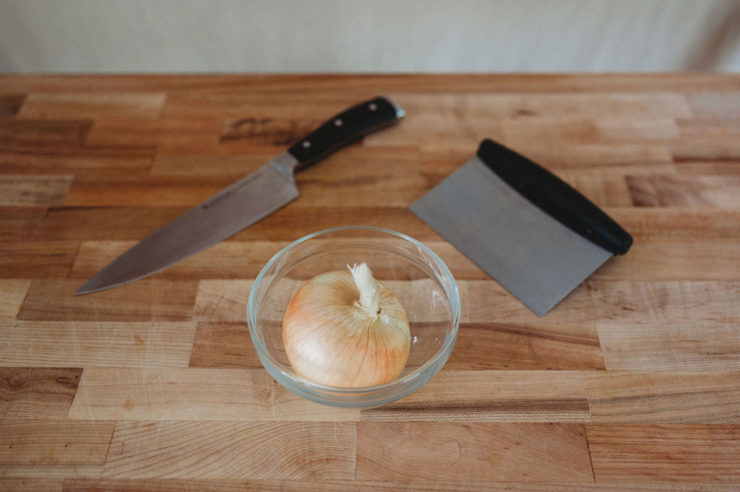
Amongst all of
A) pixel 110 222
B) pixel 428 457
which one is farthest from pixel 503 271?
pixel 110 222

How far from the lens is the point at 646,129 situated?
0.87 meters

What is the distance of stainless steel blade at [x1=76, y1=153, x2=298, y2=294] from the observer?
0.72m

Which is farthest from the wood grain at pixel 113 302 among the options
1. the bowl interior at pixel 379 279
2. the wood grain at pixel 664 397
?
the wood grain at pixel 664 397

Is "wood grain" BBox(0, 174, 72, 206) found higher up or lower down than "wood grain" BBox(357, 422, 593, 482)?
higher up

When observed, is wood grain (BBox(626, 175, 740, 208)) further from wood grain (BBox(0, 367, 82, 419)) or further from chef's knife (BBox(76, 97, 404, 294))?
wood grain (BBox(0, 367, 82, 419))

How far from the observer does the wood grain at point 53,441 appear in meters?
0.59

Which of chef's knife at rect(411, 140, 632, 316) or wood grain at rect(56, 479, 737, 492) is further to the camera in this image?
chef's knife at rect(411, 140, 632, 316)

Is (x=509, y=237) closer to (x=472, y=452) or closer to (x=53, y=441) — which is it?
(x=472, y=452)

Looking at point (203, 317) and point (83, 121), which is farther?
point (83, 121)

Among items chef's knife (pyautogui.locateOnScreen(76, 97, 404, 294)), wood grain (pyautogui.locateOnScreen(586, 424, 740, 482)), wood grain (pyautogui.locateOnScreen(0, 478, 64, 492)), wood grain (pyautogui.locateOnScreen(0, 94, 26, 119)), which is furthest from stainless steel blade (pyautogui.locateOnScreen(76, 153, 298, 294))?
wood grain (pyautogui.locateOnScreen(586, 424, 740, 482))

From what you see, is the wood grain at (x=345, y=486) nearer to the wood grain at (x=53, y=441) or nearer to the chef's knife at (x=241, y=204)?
the wood grain at (x=53, y=441)

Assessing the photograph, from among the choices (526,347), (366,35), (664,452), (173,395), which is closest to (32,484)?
(173,395)

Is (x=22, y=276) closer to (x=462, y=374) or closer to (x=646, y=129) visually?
(x=462, y=374)

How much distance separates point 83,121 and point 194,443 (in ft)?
1.82
